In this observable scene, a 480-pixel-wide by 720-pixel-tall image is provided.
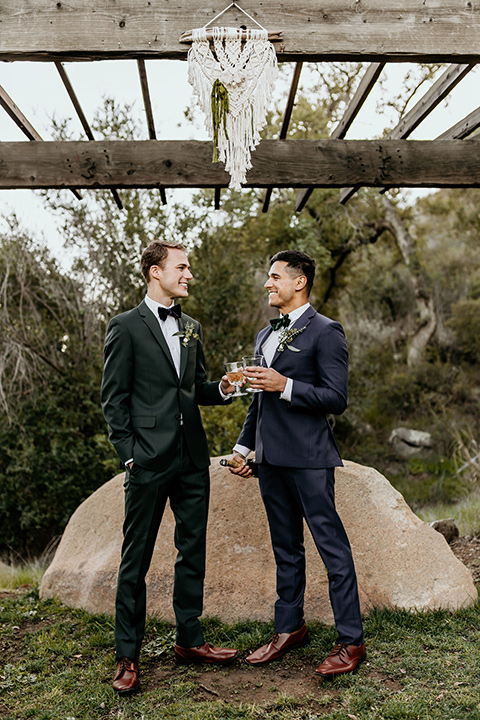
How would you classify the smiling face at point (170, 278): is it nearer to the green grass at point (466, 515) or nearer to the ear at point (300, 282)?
the ear at point (300, 282)

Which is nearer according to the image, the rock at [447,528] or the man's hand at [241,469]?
the man's hand at [241,469]

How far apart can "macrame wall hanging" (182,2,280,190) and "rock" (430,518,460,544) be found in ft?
13.6

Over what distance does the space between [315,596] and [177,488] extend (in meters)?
1.36

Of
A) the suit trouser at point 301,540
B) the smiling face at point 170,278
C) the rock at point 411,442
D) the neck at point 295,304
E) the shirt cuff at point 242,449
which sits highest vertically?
the smiling face at point 170,278

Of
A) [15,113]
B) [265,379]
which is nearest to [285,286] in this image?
[265,379]

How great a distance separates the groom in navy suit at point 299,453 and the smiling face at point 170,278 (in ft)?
1.70

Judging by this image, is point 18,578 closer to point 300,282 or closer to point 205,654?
point 205,654

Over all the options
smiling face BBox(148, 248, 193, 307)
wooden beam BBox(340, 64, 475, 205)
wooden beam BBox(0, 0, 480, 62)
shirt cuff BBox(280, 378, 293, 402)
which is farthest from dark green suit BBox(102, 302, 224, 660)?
wooden beam BBox(340, 64, 475, 205)

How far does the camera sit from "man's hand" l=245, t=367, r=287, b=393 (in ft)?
11.5

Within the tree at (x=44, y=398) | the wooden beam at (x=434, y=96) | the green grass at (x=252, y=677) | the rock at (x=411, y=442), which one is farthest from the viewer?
the rock at (x=411, y=442)

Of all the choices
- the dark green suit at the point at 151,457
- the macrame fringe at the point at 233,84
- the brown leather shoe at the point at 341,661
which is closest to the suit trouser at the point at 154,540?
the dark green suit at the point at 151,457

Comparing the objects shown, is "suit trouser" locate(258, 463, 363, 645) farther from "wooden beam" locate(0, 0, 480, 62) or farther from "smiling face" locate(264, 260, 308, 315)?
"wooden beam" locate(0, 0, 480, 62)

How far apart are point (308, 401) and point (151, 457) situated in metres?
0.91

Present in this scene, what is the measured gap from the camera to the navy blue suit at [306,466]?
348cm
